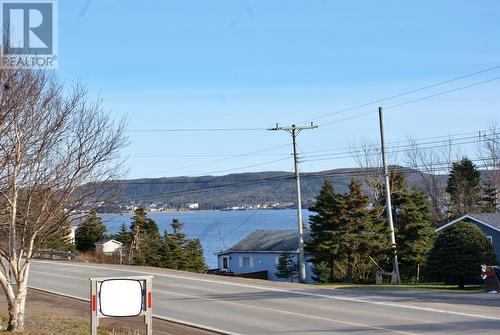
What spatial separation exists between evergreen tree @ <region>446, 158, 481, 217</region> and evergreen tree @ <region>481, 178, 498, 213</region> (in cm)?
72

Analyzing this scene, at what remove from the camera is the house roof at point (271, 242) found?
63250 mm

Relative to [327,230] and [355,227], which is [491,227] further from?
[327,230]

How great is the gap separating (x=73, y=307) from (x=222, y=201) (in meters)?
158

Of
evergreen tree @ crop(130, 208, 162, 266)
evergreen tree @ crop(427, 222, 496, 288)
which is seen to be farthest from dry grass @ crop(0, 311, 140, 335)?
evergreen tree @ crop(130, 208, 162, 266)

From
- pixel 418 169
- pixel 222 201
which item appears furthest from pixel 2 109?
pixel 222 201

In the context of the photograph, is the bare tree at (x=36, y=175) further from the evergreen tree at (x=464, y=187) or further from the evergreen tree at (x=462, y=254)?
the evergreen tree at (x=464, y=187)

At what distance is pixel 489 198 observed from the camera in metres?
70.3

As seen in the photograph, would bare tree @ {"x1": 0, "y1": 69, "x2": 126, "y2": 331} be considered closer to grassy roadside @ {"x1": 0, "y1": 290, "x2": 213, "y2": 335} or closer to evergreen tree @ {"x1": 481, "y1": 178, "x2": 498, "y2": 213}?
grassy roadside @ {"x1": 0, "y1": 290, "x2": 213, "y2": 335}

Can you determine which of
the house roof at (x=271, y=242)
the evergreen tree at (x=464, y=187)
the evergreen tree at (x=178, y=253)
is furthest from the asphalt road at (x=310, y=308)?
the evergreen tree at (x=464, y=187)

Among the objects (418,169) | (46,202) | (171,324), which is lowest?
(171,324)

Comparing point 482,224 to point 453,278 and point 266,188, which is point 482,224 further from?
point 266,188

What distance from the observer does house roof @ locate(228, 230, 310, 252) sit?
208ft

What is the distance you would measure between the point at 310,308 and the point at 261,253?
4321cm

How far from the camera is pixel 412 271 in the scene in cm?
4916
